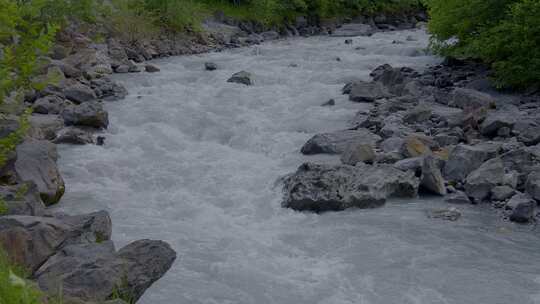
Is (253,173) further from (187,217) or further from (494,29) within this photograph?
(494,29)

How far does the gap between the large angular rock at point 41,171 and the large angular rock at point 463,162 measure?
8.40 metres

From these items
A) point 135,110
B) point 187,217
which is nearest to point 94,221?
point 187,217

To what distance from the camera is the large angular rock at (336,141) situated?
16.6m

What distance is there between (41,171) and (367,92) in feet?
41.8

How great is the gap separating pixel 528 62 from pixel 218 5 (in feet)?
95.5

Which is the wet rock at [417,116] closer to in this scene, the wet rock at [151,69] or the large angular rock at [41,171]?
the large angular rock at [41,171]

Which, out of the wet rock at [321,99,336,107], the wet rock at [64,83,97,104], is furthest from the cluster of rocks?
the wet rock at [64,83,97,104]

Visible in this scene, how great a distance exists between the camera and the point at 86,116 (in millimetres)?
17891

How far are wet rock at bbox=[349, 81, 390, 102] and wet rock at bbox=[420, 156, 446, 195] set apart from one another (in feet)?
27.6

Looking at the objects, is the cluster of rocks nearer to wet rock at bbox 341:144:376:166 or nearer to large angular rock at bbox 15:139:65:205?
wet rock at bbox 341:144:376:166

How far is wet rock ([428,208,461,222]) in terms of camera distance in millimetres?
12383

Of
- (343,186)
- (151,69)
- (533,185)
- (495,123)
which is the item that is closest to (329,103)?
(495,123)

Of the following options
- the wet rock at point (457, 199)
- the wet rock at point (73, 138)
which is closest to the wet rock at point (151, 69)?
the wet rock at point (73, 138)

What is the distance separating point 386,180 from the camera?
13.4 metres
